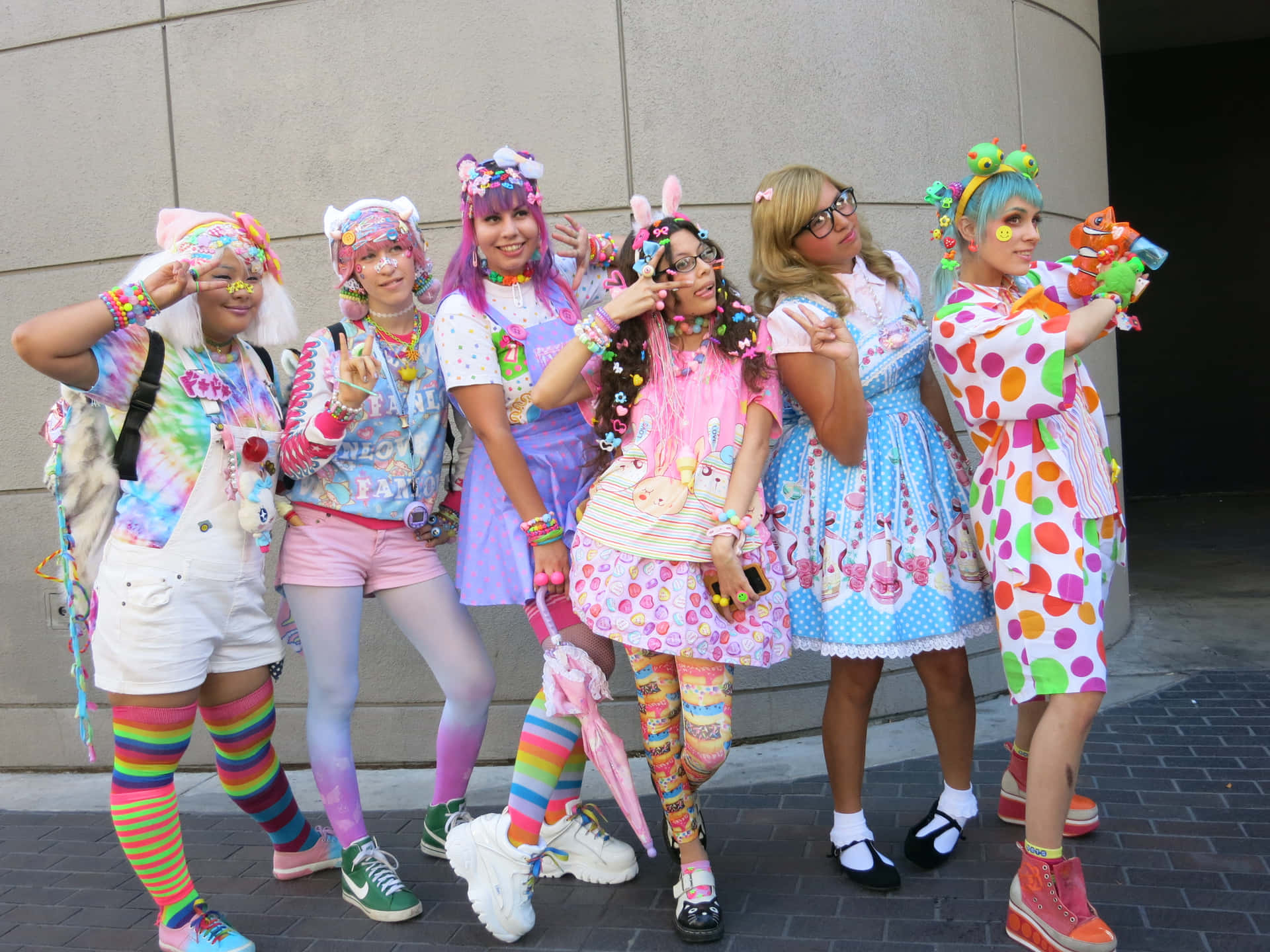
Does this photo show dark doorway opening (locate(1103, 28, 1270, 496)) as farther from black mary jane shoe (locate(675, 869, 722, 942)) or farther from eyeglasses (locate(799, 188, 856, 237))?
black mary jane shoe (locate(675, 869, 722, 942))

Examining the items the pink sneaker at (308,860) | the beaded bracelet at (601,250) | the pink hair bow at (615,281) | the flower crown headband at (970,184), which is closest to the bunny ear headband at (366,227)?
the beaded bracelet at (601,250)

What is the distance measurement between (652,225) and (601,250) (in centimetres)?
64

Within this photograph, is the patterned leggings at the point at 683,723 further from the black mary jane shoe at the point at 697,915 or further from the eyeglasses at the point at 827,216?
the eyeglasses at the point at 827,216

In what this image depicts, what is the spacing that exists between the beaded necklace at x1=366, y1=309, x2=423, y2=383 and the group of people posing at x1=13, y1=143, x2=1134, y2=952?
0.01m

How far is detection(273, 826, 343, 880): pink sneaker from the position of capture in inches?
132

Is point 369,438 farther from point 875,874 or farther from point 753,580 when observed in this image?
point 875,874

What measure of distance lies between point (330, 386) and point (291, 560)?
52 cm

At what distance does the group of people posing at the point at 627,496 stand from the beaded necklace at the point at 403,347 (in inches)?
0.5

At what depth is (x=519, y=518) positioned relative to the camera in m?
2.99

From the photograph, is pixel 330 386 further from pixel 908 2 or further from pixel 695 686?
pixel 908 2

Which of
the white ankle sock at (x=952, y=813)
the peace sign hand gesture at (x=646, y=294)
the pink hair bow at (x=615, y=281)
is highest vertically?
the pink hair bow at (x=615, y=281)

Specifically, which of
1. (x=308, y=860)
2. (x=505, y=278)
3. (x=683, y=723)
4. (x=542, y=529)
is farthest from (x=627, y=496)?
(x=308, y=860)

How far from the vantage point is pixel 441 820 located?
333 centimetres

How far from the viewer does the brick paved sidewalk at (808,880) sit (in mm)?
2744
